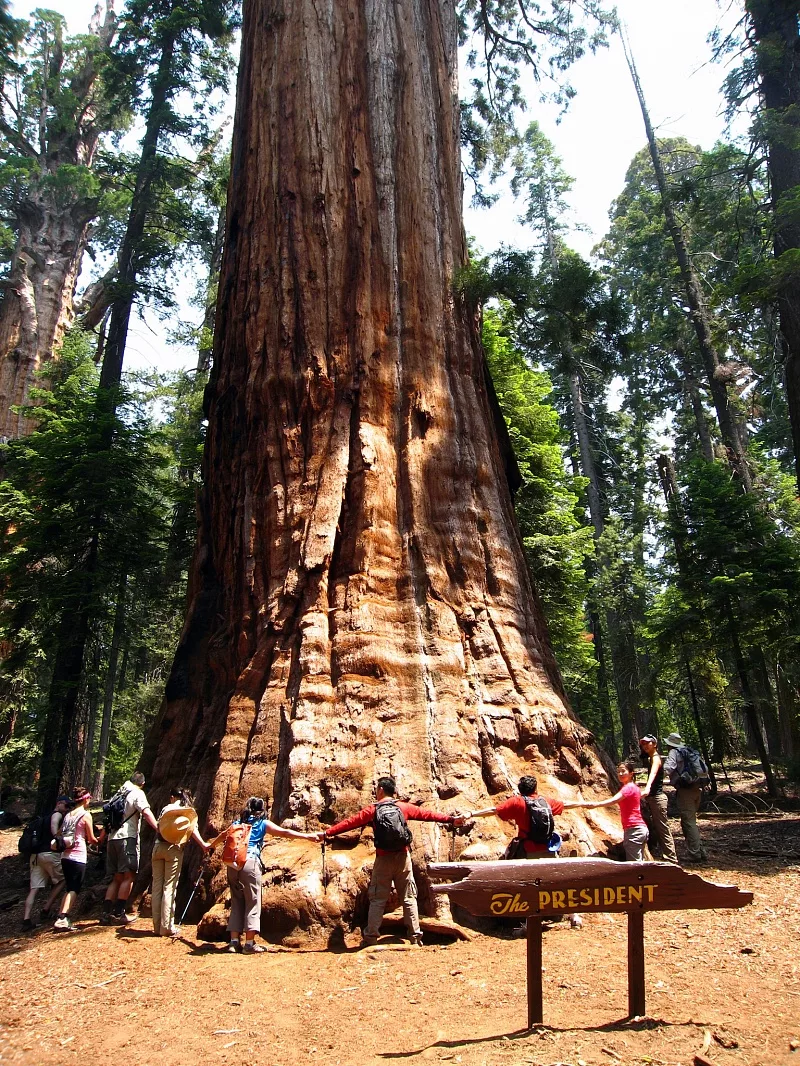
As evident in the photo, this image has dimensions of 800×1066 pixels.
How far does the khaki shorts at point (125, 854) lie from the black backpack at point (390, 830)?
2997 millimetres

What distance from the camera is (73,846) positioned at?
25.7ft

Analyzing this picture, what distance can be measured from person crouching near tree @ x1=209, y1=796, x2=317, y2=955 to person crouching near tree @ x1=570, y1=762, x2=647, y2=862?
2.59 metres


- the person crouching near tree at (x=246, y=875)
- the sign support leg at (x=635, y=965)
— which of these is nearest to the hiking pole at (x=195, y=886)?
the person crouching near tree at (x=246, y=875)

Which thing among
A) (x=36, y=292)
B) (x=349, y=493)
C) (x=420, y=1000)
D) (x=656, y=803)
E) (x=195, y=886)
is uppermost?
(x=36, y=292)

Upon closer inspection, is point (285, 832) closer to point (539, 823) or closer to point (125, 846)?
point (539, 823)

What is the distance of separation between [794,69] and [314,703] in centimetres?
1287

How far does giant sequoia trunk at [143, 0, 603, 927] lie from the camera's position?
679cm

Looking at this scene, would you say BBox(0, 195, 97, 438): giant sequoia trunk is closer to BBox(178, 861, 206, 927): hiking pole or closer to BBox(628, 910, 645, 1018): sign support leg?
BBox(178, 861, 206, 927): hiking pole

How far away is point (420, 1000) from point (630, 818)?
2.89 metres

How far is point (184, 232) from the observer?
2053cm

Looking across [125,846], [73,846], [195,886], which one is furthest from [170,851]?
[73,846]

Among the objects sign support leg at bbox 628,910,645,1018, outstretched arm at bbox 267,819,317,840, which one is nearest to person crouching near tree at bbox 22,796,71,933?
outstretched arm at bbox 267,819,317,840

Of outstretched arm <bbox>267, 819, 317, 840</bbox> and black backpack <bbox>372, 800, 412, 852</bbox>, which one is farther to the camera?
outstretched arm <bbox>267, 819, 317, 840</bbox>

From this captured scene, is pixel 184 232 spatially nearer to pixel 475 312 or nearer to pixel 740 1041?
pixel 475 312
